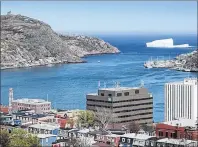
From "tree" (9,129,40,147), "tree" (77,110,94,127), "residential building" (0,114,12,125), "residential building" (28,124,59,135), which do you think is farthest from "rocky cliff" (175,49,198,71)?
"tree" (9,129,40,147)

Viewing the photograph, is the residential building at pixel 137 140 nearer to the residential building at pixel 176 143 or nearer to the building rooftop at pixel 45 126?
the residential building at pixel 176 143

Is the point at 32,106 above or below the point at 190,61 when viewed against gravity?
below

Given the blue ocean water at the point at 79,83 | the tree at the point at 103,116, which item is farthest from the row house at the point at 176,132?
the blue ocean water at the point at 79,83

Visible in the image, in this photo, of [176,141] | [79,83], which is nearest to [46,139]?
[176,141]

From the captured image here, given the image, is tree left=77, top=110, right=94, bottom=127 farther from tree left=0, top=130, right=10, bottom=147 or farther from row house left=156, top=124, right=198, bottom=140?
tree left=0, top=130, right=10, bottom=147

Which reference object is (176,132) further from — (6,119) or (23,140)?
(6,119)
